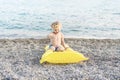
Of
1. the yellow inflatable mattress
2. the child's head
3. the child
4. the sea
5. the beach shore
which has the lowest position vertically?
the sea

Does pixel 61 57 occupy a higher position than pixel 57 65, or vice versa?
pixel 61 57

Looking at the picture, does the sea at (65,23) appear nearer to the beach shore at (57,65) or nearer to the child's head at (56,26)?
the beach shore at (57,65)

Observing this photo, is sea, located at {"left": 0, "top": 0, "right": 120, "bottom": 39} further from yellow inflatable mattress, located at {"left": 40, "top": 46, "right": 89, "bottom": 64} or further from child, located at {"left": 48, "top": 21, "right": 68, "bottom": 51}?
yellow inflatable mattress, located at {"left": 40, "top": 46, "right": 89, "bottom": 64}

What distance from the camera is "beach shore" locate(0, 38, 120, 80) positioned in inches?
253

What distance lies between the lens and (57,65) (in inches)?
286

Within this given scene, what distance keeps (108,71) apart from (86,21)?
35.6 feet

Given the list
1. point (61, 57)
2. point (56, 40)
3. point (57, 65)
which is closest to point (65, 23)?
point (56, 40)

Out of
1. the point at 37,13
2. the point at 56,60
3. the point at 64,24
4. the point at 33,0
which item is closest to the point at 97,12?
the point at 37,13

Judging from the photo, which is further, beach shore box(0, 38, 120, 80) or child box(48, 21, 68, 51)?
child box(48, 21, 68, 51)

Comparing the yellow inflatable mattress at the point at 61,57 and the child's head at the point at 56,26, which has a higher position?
the child's head at the point at 56,26

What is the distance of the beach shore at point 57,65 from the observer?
253 inches

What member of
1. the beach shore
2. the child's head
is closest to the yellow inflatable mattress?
the beach shore

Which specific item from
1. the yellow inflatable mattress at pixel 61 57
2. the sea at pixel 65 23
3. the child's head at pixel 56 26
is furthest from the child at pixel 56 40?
the sea at pixel 65 23

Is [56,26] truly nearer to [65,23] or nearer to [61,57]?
[61,57]
